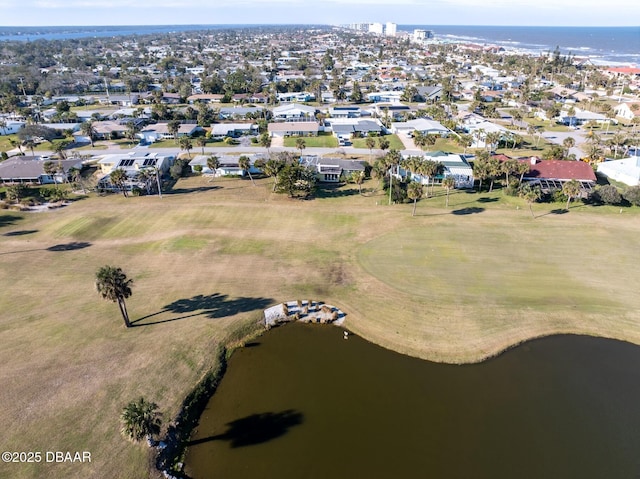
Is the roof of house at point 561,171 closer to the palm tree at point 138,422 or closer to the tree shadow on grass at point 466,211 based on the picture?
the tree shadow on grass at point 466,211

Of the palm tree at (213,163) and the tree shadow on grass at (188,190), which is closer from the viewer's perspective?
the tree shadow on grass at (188,190)

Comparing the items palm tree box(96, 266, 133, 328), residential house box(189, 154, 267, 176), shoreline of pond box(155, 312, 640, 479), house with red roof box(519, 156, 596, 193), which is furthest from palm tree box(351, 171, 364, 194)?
palm tree box(96, 266, 133, 328)

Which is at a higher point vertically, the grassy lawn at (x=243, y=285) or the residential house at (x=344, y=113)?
the residential house at (x=344, y=113)

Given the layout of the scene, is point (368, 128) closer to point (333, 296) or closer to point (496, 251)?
point (496, 251)

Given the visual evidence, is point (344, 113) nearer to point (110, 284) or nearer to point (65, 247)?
point (65, 247)

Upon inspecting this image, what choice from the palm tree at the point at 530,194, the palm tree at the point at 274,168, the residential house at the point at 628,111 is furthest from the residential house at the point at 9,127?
the residential house at the point at 628,111

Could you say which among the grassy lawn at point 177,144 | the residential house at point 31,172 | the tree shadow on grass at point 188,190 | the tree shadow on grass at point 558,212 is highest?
the grassy lawn at point 177,144

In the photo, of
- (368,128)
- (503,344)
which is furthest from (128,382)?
(368,128)
